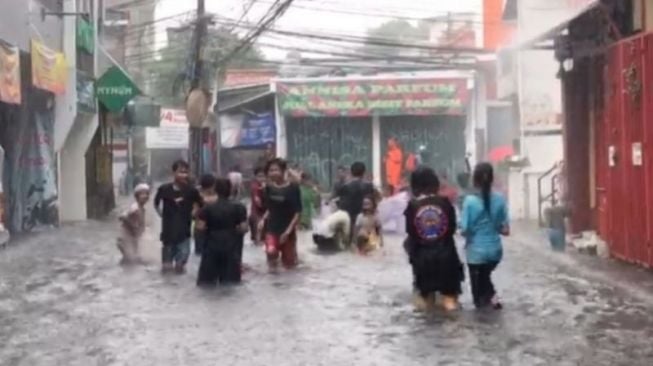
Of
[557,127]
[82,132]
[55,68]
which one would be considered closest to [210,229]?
[55,68]

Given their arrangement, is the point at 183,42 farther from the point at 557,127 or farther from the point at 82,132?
the point at 557,127

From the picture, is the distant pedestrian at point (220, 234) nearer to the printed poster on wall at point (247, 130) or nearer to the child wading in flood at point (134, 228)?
the child wading in flood at point (134, 228)

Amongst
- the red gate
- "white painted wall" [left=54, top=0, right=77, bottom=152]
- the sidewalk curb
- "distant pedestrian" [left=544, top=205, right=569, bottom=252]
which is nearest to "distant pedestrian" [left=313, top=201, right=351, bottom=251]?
the sidewalk curb

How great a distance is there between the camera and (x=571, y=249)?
20484 mm

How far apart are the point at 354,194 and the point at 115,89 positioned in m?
13.6

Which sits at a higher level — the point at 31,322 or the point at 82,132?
the point at 82,132

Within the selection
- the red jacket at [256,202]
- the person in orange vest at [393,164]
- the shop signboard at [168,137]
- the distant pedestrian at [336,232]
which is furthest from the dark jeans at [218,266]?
the shop signboard at [168,137]

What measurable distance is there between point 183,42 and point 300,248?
39.3 metres

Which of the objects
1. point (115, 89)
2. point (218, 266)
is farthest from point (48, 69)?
point (218, 266)

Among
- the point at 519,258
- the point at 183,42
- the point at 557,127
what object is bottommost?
the point at 519,258

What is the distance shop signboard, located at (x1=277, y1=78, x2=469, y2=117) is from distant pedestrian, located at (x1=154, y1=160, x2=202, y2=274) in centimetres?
2435

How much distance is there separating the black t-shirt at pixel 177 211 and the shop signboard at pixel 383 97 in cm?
2444

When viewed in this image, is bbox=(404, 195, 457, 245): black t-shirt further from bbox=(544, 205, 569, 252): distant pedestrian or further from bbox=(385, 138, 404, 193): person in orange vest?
bbox=(385, 138, 404, 193): person in orange vest

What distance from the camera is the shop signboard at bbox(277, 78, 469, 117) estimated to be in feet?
134
